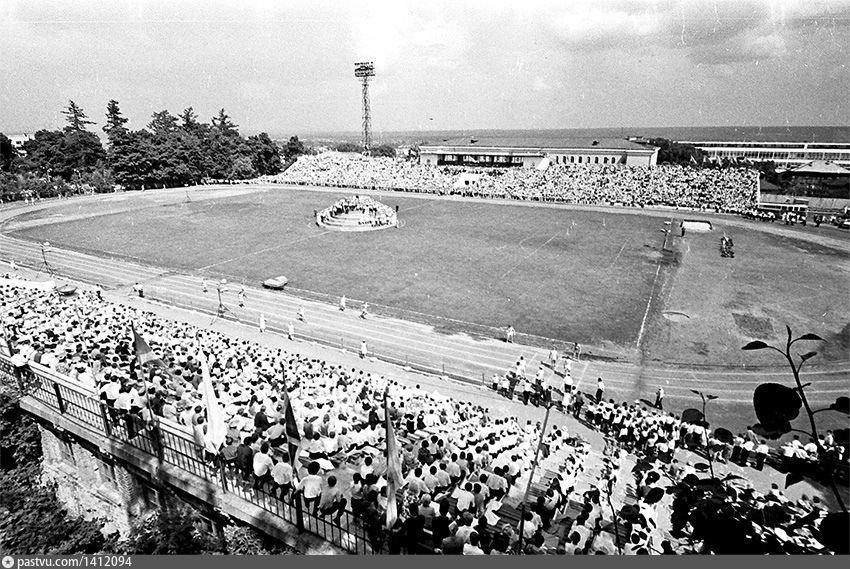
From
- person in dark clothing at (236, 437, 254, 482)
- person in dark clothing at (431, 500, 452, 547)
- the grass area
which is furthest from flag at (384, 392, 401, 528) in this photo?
the grass area

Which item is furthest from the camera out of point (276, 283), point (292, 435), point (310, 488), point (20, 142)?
point (20, 142)

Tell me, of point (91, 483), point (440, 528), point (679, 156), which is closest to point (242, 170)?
point (679, 156)

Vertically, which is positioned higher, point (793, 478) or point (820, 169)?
point (820, 169)

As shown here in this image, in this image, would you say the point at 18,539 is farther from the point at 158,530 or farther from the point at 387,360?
the point at 387,360

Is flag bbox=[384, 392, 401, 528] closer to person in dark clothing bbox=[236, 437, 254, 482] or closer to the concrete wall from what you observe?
person in dark clothing bbox=[236, 437, 254, 482]

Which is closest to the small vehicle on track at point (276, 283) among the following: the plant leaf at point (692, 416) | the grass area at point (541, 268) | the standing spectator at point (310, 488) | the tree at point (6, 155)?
the grass area at point (541, 268)

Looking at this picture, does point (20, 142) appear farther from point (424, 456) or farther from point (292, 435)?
point (424, 456)
